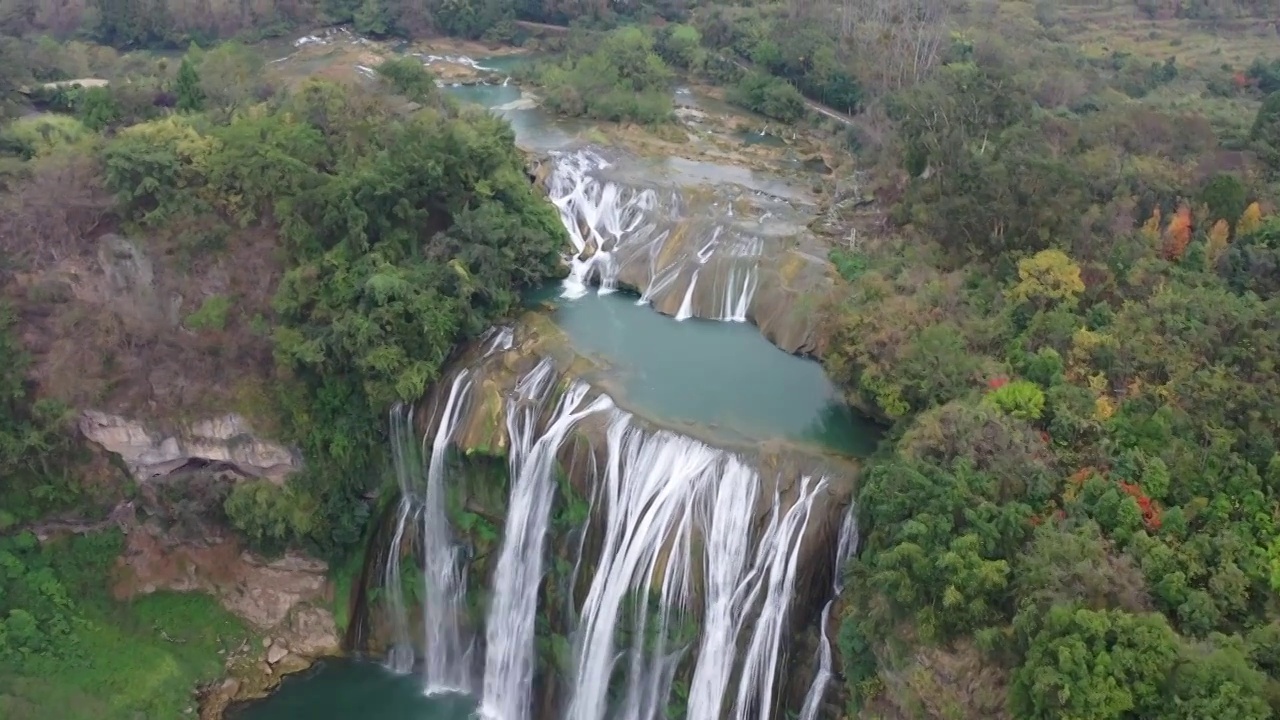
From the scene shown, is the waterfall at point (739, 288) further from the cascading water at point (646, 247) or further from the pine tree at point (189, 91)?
the pine tree at point (189, 91)

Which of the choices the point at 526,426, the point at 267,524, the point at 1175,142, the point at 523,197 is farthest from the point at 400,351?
the point at 1175,142

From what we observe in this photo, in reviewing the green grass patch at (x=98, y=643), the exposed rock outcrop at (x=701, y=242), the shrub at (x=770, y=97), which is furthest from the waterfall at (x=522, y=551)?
the shrub at (x=770, y=97)

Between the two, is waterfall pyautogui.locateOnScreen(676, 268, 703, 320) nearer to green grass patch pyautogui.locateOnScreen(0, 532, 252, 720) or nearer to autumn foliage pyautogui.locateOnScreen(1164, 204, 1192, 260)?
autumn foliage pyautogui.locateOnScreen(1164, 204, 1192, 260)

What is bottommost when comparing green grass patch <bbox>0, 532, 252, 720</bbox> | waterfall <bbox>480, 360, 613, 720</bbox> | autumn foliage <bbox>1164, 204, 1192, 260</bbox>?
green grass patch <bbox>0, 532, 252, 720</bbox>

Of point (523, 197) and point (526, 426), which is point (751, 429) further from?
point (523, 197)

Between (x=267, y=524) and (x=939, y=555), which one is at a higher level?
(x=939, y=555)

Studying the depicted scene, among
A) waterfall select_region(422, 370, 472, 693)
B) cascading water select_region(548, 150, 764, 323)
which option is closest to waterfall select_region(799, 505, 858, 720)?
waterfall select_region(422, 370, 472, 693)

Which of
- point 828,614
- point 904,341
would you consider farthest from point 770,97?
point 828,614
